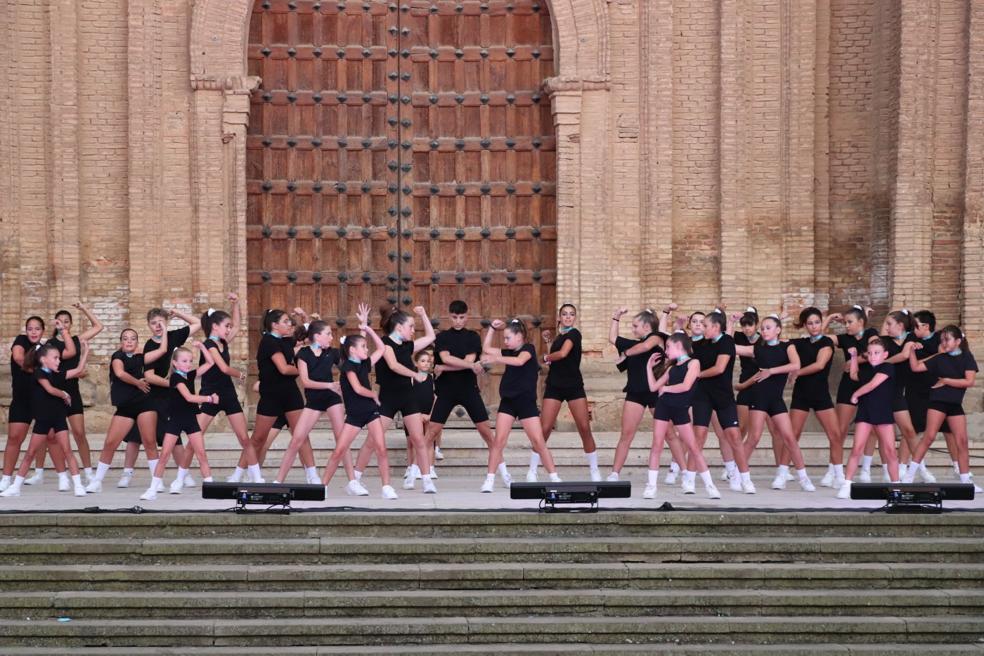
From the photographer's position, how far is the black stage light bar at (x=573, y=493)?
38.2 ft

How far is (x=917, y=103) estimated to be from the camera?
1680cm

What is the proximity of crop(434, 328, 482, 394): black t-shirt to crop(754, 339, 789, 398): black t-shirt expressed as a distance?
2554mm

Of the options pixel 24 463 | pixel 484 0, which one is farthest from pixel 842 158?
pixel 24 463

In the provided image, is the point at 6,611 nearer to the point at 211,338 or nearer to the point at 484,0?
the point at 211,338

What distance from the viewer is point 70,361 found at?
13.8 metres

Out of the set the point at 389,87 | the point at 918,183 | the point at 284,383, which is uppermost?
the point at 389,87

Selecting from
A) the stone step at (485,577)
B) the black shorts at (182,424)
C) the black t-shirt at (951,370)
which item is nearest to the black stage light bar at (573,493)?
the stone step at (485,577)

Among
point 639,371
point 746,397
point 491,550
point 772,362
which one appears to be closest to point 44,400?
point 491,550

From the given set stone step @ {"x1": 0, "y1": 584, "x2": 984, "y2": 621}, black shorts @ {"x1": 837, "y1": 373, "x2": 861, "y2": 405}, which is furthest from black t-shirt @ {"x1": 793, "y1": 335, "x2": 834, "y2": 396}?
stone step @ {"x1": 0, "y1": 584, "x2": 984, "y2": 621}

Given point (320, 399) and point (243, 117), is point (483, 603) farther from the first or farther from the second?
point (243, 117)

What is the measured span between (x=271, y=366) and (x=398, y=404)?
1.19 metres

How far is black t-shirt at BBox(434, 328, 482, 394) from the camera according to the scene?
14055 mm

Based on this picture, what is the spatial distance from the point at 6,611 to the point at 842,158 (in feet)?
35.7

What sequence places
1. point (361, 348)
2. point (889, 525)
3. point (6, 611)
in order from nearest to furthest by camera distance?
1. point (6, 611)
2. point (889, 525)
3. point (361, 348)
